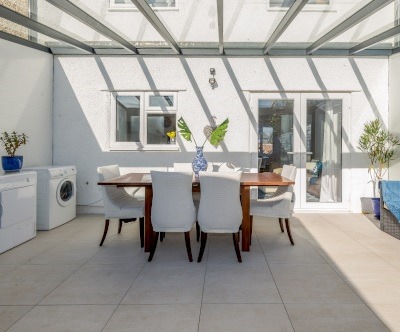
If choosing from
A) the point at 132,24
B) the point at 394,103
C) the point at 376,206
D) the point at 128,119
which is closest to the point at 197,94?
the point at 128,119

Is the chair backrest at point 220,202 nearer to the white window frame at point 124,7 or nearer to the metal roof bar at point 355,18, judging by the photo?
the metal roof bar at point 355,18

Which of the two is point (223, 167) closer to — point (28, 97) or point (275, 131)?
point (275, 131)

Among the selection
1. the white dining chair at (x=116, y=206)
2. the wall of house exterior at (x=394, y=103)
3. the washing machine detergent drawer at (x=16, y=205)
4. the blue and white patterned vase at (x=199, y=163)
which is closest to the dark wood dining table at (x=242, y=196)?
the white dining chair at (x=116, y=206)

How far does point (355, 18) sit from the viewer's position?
399cm

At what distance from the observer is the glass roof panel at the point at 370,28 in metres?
4.74

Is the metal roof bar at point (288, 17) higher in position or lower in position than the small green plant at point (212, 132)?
higher

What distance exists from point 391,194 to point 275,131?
219cm

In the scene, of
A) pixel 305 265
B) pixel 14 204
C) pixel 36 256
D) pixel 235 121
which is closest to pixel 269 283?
pixel 305 265

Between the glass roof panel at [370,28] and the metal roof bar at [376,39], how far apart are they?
58mm

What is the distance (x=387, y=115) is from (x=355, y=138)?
0.68 m

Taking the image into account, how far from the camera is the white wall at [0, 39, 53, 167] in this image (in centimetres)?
448

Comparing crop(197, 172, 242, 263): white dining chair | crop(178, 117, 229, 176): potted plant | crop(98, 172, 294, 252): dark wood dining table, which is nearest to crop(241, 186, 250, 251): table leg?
crop(98, 172, 294, 252): dark wood dining table

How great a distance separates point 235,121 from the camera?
5785mm

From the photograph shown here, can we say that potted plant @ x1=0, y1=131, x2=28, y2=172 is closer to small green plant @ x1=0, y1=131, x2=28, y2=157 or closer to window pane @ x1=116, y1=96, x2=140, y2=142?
small green plant @ x1=0, y1=131, x2=28, y2=157
